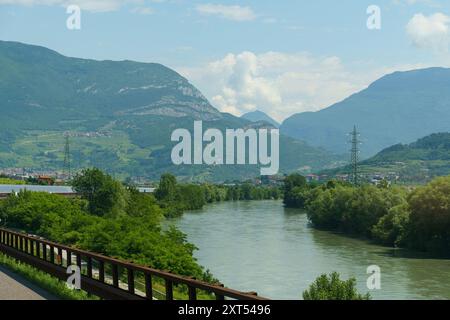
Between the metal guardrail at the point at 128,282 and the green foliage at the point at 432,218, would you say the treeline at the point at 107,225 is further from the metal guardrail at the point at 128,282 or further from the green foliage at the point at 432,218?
the green foliage at the point at 432,218

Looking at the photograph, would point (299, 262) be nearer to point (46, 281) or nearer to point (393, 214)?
point (393, 214)

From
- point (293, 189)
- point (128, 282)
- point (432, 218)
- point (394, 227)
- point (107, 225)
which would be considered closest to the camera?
point (128, 282)

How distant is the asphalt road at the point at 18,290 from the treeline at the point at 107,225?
742 inches

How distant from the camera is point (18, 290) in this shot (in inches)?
727

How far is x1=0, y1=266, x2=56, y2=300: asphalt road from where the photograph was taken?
17.2 metres

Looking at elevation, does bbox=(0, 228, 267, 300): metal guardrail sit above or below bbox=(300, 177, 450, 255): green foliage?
above

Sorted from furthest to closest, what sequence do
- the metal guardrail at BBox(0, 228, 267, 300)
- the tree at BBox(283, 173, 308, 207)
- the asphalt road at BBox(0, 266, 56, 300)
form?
1. the tree at BBox(283, 173, 308, 207)
2. the asphalt road at BBox(0, 266, 56, 300)
3. the metal guardrail at BBox(0, 228, 267, 300)

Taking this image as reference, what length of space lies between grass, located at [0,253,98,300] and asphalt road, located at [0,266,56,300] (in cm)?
18

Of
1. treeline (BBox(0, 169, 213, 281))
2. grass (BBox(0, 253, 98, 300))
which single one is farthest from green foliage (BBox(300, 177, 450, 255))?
grass (BBox(0, 253, 98, 300))

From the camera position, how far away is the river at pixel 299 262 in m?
49.8

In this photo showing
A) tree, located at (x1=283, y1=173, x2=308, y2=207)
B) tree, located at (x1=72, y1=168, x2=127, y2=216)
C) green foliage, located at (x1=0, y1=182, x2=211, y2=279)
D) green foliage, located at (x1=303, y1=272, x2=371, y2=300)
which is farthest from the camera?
tree, located at (x1=283, y1=173, x2=308, y2=207)

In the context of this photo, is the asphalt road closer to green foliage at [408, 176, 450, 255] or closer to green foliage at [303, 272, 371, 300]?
green foliage at [303, 272, 371, 300]

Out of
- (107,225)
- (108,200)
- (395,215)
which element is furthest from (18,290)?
(108,200)

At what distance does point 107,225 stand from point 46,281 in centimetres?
3082
